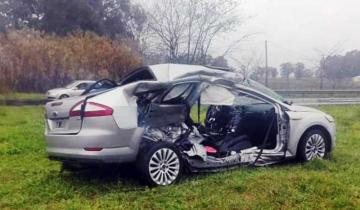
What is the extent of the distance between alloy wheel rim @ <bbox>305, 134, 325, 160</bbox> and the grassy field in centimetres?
20

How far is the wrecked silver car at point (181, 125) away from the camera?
532 centimetres

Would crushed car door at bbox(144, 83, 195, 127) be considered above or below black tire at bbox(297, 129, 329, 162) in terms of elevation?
above

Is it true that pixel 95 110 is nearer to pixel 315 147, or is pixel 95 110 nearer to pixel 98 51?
pixel 315 147

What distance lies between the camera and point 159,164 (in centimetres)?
557

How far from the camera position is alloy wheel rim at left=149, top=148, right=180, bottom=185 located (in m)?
5.54

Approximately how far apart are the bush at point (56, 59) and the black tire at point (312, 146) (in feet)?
72.2

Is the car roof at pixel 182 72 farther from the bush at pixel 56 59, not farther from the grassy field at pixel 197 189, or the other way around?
the bush at pixel 56 59

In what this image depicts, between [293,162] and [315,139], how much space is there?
0.49 meters

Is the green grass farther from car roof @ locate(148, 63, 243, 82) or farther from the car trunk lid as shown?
car roof @ locate(148, 63, 243, 82)

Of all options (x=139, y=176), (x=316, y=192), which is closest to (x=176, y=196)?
(x=139, y=176)

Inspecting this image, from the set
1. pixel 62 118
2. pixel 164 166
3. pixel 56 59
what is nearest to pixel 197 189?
pixel 164 166

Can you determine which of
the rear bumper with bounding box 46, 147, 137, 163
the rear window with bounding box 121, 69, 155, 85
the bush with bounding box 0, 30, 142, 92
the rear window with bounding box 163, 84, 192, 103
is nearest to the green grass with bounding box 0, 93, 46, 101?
the bush with bounding box 0, 30, 142, 92

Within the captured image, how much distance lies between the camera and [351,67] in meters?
56.3

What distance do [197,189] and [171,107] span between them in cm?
132
